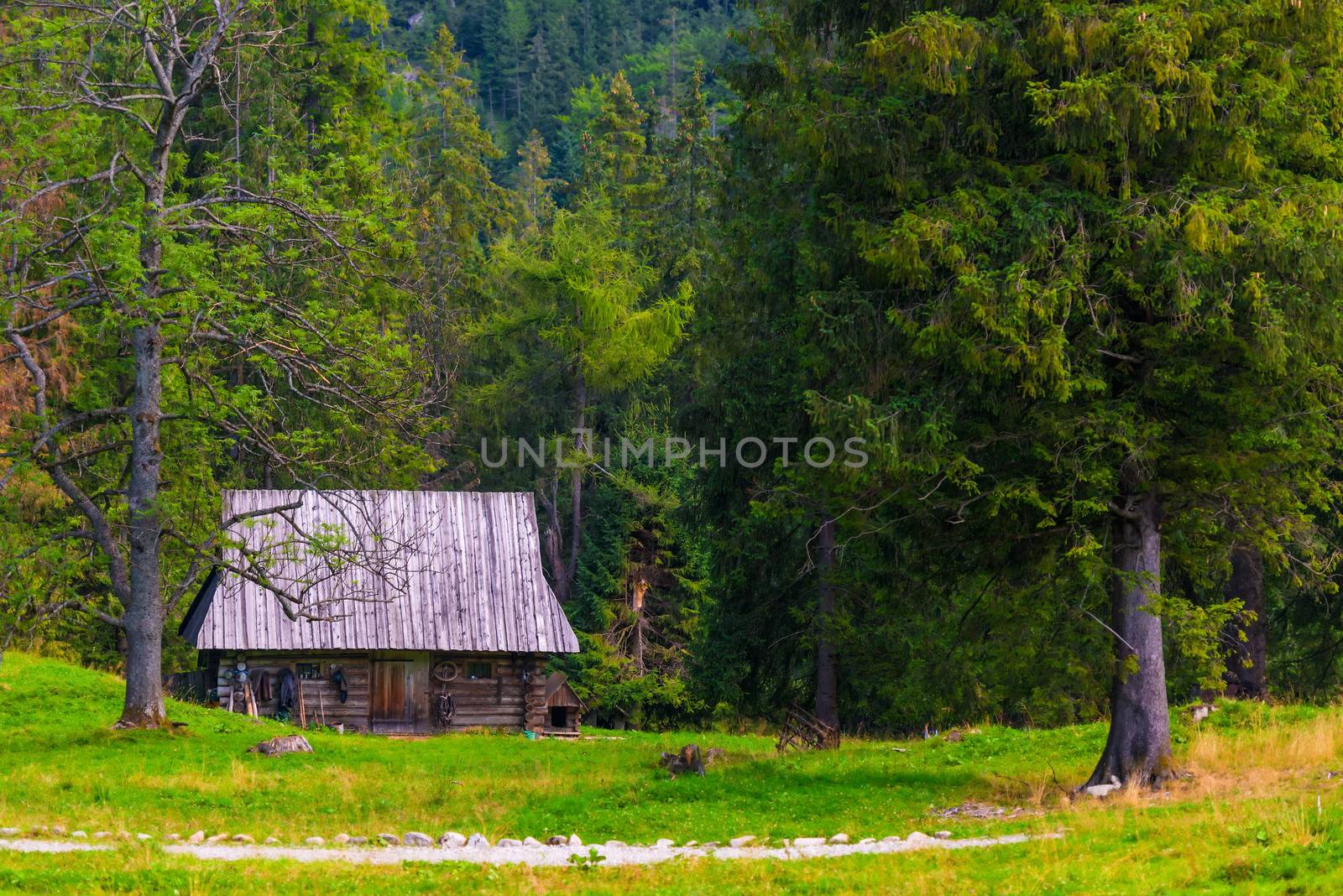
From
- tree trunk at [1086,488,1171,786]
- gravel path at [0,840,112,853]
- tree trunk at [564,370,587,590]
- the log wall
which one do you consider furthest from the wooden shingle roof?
gravel path at [0,840,112,853]

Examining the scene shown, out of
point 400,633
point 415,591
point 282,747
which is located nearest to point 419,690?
point 400,633

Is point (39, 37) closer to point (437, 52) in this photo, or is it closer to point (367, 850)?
point (367, 850)

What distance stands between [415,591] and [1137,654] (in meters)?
21.1

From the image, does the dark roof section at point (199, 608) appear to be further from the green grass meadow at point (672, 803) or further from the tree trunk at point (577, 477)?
the tree trunk at point (577, 477)

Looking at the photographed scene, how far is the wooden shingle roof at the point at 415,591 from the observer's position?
3350 centimetres

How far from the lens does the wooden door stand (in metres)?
35.0

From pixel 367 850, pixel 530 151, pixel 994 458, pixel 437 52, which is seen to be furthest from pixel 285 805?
pixel 530 151

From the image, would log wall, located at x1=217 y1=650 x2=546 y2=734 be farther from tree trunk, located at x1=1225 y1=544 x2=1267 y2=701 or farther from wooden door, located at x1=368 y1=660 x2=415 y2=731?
tree trunk, located at x1=1225 y1=544 x2=1267 y2=701

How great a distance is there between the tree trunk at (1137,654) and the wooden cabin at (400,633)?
18.4 m

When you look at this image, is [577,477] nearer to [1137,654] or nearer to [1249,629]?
[1249,629]

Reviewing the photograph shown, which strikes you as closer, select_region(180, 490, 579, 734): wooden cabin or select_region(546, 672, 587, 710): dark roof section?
select_region(180, 490, 579, 734): wooden cabin

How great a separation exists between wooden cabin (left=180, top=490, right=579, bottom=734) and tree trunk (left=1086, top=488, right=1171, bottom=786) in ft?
60.3

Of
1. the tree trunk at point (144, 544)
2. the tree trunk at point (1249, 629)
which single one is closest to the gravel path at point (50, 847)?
the tree trunk at point (144, 544)

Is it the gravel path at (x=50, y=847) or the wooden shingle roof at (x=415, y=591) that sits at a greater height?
the wooden shingle roof at (x=415, y=591)
